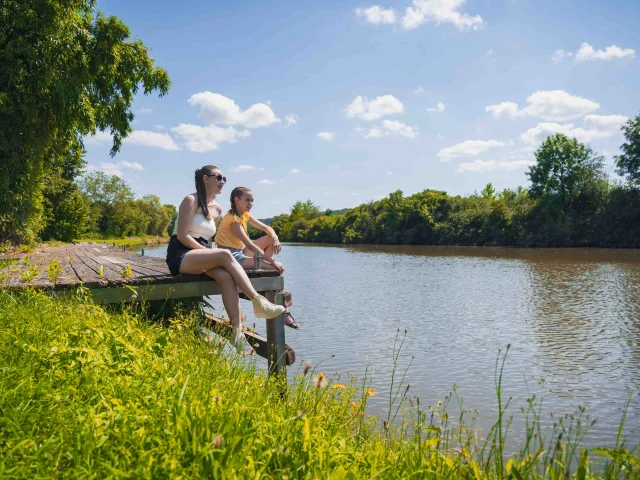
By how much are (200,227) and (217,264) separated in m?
0.54

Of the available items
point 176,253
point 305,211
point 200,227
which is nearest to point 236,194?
point 200,227

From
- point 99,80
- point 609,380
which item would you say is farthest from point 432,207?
point 609,380

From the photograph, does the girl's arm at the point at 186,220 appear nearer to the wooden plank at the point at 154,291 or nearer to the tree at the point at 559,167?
the wooden plank at the point at 154,291

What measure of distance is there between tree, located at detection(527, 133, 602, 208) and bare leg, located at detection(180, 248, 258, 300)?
48682mm

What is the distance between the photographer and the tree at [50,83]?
1294 centimetres

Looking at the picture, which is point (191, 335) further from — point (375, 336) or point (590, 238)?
point (590, 238)

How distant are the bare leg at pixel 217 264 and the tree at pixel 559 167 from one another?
1917 inches

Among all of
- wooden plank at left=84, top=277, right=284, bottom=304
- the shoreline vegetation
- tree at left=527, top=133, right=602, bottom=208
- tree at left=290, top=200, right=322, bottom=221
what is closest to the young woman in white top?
wooden plank at left=84, top=277, right=284, bottom=304

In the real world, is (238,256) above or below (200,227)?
below

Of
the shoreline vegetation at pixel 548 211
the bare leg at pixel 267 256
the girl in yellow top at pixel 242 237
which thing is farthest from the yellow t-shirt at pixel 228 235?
the shoreline vegetation at pixel 548 211

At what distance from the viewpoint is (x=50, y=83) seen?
43.3 feet

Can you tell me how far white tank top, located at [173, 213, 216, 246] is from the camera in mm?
5182

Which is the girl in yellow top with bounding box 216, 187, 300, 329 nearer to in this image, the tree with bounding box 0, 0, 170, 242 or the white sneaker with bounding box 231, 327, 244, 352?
the white sneaker with bounding box 231, 327, 244, 352

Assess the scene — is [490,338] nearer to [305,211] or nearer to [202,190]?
[202,190]
